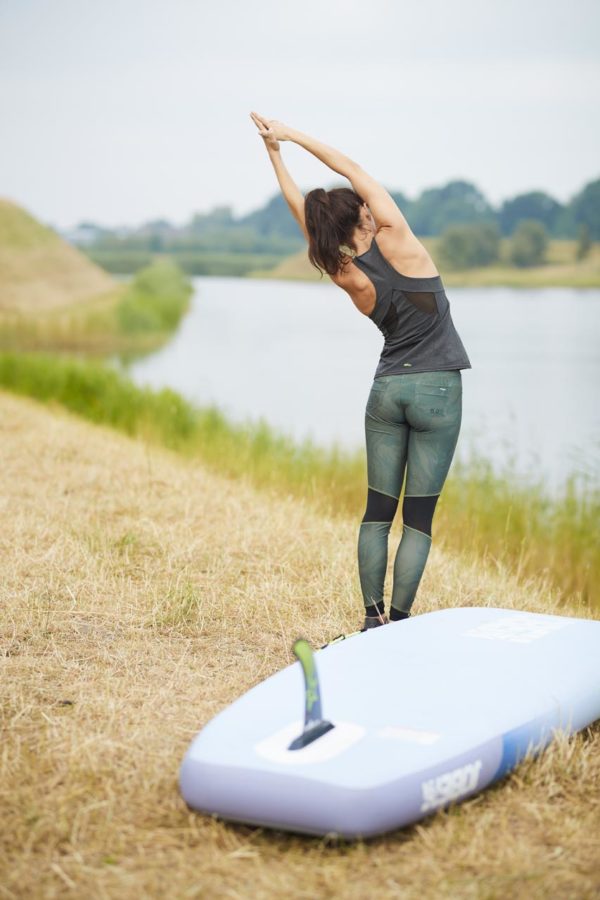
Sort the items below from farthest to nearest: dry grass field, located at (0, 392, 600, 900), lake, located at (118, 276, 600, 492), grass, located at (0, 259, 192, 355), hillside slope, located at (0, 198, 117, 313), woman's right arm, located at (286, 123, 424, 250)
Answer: hillside slope, located at (0, 198, 117, 313) → grass, located at (0, 259, 192, 355) → lake, located at (118, 276, 600, 492) → woman's right arm, located at (286, 123, 424, 250) → dry grass field, located at (0, 392, 600, 900)

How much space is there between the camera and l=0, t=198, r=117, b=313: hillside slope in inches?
1094

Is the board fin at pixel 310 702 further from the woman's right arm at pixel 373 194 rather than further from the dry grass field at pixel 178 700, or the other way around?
the woman's right arm at pixel 373 194

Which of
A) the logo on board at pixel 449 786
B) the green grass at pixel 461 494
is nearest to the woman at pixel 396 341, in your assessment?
the logo on board at pixel 449 786

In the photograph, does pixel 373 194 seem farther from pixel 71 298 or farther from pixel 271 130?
pixel 71 298

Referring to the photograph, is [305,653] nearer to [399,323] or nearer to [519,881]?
[519,881]

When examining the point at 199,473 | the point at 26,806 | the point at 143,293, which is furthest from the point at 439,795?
the point at 143,293

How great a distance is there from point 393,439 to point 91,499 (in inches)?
101

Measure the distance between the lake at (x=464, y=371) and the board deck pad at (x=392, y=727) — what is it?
4.64ft

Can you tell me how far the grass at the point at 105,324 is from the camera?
70.9 feet

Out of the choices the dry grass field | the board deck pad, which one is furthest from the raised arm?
the dry grass field

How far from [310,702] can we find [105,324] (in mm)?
22885

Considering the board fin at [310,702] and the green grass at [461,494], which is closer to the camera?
the board fin at [310,702]

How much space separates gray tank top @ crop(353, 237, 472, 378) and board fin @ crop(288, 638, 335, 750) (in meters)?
1.32

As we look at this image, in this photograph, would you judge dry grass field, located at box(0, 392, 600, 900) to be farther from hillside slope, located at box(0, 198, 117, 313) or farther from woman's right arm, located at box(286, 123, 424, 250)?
hillside slope, located at box(0, 198, 117, 313)
